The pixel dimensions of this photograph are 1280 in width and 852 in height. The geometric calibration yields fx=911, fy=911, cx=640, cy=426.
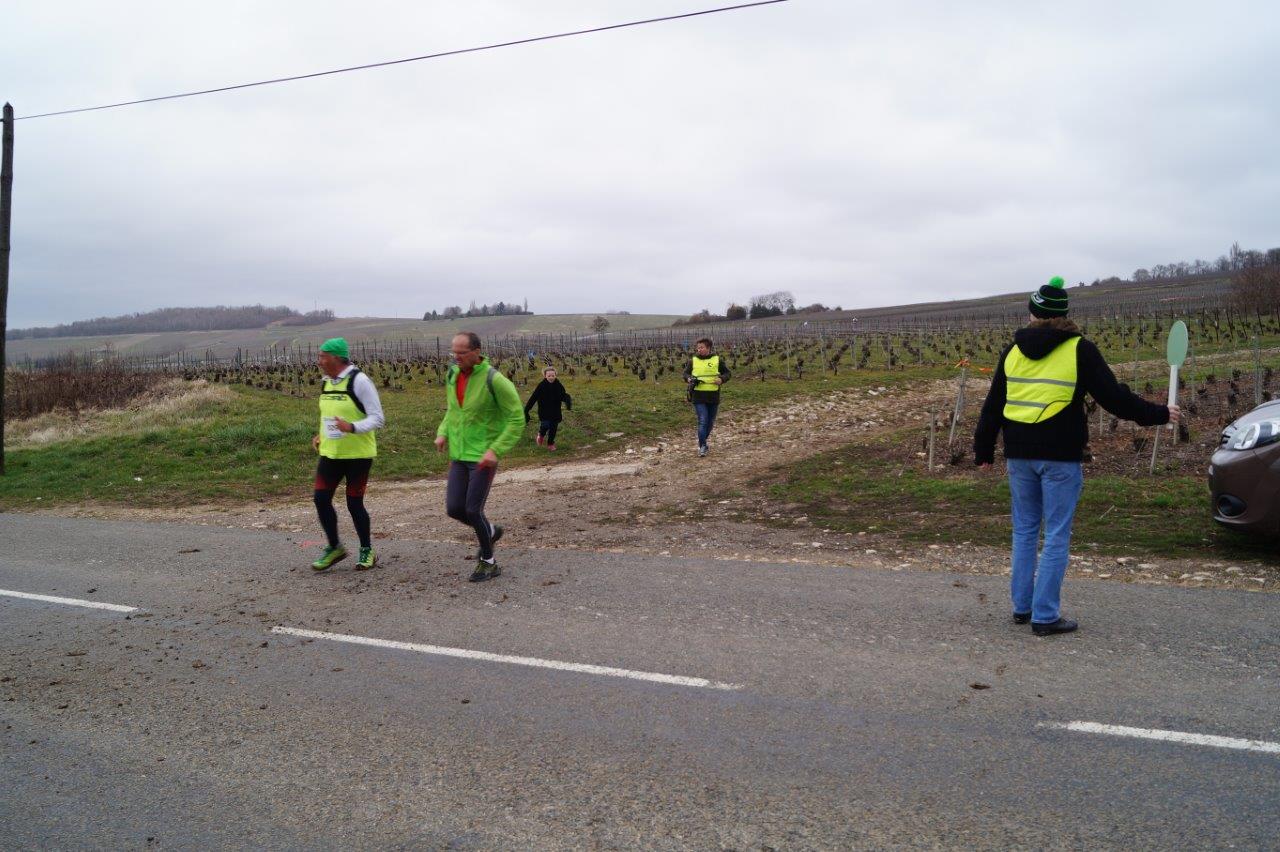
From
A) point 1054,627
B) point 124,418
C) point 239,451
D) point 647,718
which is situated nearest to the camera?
point 647,718

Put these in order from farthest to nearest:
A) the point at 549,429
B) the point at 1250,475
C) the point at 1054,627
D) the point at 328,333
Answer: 1. the point at 328,333
2. the point at 549,429
3. the point at 1250,475
4. the point at 1054,627

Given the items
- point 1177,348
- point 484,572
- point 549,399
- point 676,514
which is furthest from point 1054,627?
point 549,399

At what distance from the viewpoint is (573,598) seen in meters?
6.54

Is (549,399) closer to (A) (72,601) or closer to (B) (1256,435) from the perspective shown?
(A) (72,601)

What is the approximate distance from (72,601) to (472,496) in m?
3.20

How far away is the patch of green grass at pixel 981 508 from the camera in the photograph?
750cm

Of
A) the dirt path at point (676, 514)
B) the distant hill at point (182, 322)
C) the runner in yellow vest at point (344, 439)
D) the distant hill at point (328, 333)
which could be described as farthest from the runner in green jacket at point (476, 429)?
the distant hill at point (182, 322)

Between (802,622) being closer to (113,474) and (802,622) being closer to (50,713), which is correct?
(50,713)

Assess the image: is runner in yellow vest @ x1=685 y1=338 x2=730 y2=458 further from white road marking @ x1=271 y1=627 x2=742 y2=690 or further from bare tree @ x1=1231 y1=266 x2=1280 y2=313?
bare tree @ x1=1231 y1=266 x2=1280 y2=313

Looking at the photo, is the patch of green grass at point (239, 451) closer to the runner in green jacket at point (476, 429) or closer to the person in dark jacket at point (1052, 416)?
the runner in green jacket at point (476, 429)

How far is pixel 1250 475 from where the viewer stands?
6504 millimetres

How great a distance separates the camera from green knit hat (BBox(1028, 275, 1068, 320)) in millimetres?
5168

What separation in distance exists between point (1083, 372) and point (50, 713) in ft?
19.2

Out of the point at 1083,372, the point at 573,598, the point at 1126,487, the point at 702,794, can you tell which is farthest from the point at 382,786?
the point at 1126,487
